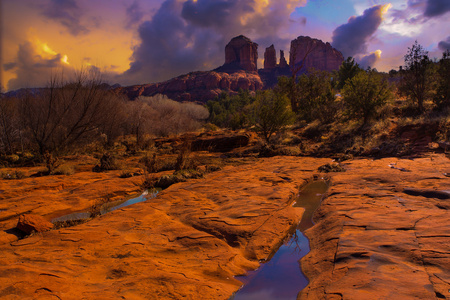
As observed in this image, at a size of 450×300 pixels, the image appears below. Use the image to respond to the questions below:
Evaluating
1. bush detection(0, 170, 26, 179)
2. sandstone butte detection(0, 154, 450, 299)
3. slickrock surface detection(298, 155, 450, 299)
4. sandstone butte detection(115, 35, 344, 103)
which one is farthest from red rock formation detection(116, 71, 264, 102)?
slickrock surface detection(298, 155, 450, 299)

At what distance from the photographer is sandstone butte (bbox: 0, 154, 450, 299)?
224 cm

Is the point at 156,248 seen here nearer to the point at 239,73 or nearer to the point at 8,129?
the point at 8,129

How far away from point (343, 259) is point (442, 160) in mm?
7740

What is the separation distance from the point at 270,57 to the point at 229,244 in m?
137

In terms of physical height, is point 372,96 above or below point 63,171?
above

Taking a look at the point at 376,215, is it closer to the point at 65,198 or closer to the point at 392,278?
the point at 392,278

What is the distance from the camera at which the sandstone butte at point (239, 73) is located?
91.0 m

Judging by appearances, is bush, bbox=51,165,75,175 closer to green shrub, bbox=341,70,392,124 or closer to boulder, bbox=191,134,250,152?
boulder, bbox=191,134,250,152

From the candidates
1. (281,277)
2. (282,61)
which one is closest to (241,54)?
(282,61)

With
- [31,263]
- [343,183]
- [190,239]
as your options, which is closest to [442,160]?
[343,183]

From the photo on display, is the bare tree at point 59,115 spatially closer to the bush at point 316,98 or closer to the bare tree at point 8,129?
the bare tree at point 8,129

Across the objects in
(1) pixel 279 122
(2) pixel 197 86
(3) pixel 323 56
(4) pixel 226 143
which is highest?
(3) pixel 323 56

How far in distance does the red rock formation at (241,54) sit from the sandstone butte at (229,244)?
122118mm

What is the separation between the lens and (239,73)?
10906cm
